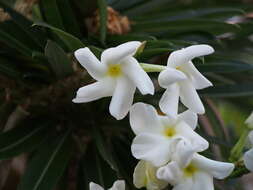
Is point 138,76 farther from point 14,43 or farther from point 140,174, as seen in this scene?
point 14,43

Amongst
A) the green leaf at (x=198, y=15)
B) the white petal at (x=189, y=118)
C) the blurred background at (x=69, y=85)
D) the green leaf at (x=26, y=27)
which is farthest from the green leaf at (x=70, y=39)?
the green leaf at (x=198, y=15)

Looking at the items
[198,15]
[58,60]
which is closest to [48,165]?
[58,60]

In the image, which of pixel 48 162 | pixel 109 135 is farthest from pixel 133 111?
pixel 109 135

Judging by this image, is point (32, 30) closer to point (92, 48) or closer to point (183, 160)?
point (92, 48)

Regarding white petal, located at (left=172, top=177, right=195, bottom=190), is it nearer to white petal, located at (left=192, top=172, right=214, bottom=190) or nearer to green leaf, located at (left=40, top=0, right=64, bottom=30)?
white petal, located at (left=192, top=172, right=214, bottom=190)

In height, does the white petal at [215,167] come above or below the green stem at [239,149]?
above

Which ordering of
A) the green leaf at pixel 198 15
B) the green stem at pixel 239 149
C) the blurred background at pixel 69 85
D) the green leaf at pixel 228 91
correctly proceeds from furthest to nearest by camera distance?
the green leaf at pixel 198 15
the green leaf at pixel 228 91
the blurred background at pixel 69 85
the green stem at pixel 239 149

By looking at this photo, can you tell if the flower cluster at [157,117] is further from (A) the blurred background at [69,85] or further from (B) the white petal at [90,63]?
(A) the blurred background at [69,85]
